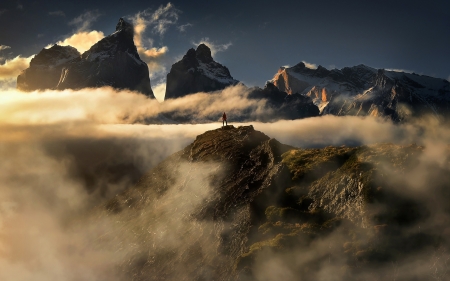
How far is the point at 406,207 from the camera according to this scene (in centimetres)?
5334

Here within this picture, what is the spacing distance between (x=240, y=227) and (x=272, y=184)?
1073cm

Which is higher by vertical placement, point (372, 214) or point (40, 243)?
point (372, 214)

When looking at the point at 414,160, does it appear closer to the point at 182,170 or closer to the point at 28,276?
the point at 182,170

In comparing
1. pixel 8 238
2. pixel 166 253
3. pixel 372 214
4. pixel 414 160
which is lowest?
pixel 8 238

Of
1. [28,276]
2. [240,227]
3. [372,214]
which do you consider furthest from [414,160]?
[28,276]

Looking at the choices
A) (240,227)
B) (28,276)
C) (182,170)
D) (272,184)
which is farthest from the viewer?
(28,276)

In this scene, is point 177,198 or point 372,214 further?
point 177,198

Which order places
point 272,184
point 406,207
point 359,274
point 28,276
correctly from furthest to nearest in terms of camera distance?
point 28,276 < point 272,184 < point 406,207 < point 359,274

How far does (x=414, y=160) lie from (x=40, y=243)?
138312 mm

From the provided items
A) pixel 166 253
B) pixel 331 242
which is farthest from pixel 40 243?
pixel 331 242

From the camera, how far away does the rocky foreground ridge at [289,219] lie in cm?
4956

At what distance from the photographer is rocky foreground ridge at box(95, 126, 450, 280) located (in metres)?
49.6

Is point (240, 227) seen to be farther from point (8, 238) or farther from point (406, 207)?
point (8, 238)

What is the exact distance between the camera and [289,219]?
61.5m
